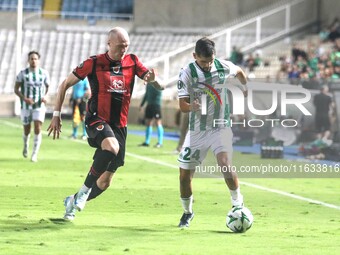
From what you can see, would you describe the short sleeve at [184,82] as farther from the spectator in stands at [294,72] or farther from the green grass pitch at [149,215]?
the spectator in stands at [294,72]

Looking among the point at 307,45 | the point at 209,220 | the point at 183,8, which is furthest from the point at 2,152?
the point at 183,8

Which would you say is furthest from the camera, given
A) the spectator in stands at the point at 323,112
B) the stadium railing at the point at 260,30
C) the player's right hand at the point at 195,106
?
the stadium railing at the point at 260,30

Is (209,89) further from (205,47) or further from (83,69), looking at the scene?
(83,69)

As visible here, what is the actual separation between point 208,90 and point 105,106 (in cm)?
124

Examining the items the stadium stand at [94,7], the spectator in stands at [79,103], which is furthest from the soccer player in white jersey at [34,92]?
the stadium stand at [94,7]

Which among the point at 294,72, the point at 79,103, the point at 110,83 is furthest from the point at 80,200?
the point at 294,72

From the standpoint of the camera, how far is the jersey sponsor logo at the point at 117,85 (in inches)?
492

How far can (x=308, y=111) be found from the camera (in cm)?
2709

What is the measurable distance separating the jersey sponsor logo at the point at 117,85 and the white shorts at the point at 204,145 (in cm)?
102

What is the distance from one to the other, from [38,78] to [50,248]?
12042mm

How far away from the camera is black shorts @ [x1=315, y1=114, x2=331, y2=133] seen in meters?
26.5

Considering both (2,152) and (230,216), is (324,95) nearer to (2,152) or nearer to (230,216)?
(2,152)

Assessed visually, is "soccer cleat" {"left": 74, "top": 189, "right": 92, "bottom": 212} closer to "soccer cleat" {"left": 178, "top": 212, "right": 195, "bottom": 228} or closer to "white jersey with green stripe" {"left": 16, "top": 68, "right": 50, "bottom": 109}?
"soccer cleat" {"left": 178, "top": 212, "right": 195, "bottom": 228}

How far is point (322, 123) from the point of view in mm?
26750
